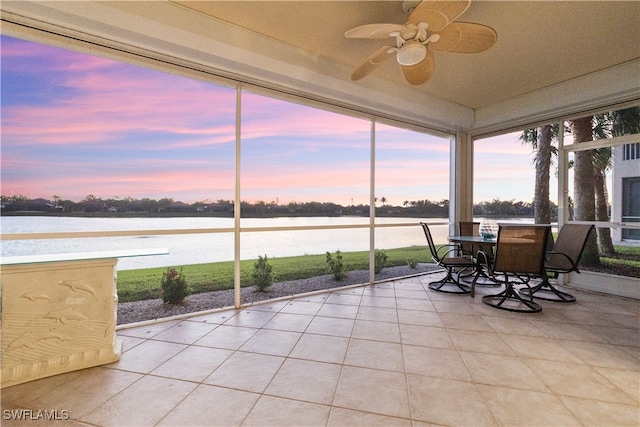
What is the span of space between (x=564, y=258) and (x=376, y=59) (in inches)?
141

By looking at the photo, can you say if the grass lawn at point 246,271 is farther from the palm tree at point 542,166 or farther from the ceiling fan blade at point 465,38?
the ceiling fan blade at point 465,38

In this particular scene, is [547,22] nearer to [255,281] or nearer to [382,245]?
[382,245]

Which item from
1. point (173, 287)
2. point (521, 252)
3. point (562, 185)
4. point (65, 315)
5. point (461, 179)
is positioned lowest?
point (173, 287)

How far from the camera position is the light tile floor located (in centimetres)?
150

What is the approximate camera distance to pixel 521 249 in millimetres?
3061

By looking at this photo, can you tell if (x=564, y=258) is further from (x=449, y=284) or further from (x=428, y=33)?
(x=428, y=33)

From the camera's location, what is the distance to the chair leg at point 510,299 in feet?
10.1

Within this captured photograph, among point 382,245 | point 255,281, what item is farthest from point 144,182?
point 382,245

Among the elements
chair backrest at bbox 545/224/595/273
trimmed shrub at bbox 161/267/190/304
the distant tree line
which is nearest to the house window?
the distant tree line

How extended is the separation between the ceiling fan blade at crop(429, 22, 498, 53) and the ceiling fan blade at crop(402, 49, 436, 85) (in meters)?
0.13

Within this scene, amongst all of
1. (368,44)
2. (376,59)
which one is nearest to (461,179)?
(368,44)

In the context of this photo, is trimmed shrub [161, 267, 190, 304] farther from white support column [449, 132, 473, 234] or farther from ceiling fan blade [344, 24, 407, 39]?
white support column [449, 132, 473, 234]

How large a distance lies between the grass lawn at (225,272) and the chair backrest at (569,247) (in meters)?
2.39

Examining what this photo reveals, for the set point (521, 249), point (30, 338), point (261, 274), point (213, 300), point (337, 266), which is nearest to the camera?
point (30, 338)
